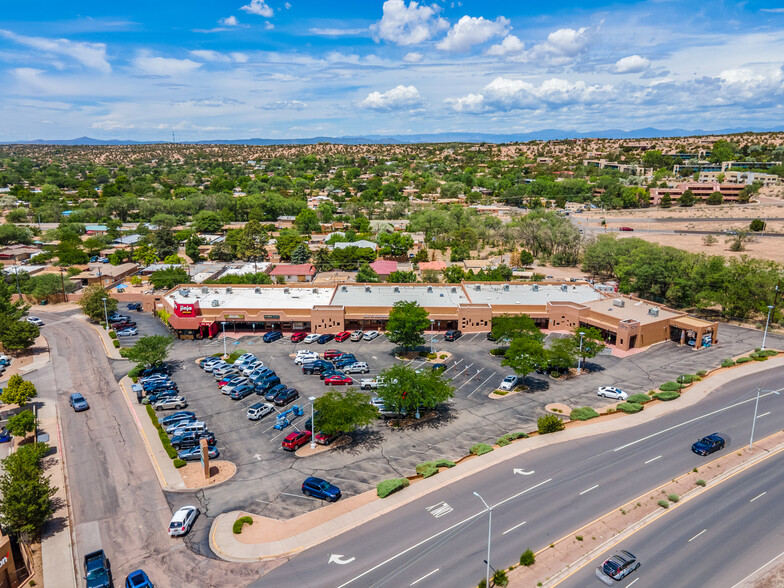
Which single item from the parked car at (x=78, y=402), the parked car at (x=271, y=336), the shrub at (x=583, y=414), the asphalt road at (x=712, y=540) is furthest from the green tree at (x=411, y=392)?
the parked car at (x=78, y=402)

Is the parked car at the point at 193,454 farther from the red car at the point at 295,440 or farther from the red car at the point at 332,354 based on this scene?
the red car at the point at 332,354

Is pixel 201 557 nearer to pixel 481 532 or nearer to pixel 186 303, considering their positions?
pixel 481 532

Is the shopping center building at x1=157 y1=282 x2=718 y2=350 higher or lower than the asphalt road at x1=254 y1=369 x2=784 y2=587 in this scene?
higher

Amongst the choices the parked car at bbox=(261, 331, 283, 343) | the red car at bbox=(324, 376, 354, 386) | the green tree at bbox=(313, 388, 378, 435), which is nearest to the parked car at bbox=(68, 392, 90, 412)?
the parked car at bbox=(261, 331, 283, 343)

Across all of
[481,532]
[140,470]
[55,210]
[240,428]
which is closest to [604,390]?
[481,532]

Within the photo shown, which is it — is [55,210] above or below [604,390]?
above

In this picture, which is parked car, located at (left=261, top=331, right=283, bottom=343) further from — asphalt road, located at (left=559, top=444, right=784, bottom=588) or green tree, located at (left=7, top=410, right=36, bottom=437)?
asphalt road, located at (left=559, top=444, right=784, bottom=588)

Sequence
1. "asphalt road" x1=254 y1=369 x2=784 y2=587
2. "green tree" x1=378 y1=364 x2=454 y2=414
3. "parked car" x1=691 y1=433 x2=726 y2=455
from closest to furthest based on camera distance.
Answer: "asphalt road" x1=254 y1=369 x2=784 y2=587, "parked car" x1=691 y1=433 x2=726 y2=455, "green tree" x1=378 y1=364 x2=454 y2=414
